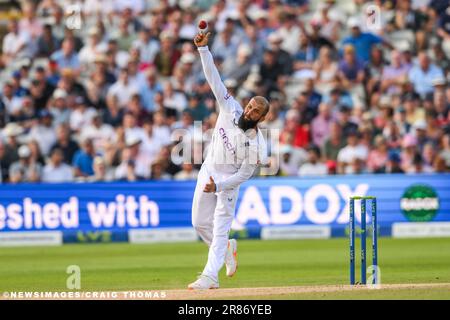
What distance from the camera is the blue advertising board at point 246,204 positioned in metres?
19.5

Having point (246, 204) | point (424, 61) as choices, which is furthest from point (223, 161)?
point (424, 61)

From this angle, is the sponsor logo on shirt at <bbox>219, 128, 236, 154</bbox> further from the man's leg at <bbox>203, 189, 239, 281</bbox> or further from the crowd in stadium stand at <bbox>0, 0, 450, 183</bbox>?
the crowd in stadium stand at <bbox>0, 0, 450, 183</bbox>

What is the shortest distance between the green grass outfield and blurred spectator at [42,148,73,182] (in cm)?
209

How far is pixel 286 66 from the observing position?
2297 cm

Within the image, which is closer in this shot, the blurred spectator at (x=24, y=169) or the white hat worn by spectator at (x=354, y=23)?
the blurred spectator at (x=24, y=169)

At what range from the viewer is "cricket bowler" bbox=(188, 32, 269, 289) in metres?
11.6

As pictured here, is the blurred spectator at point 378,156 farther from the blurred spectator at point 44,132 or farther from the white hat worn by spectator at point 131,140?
the blurred spectator at point 44,132

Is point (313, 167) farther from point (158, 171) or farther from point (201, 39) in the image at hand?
point (201, 39)

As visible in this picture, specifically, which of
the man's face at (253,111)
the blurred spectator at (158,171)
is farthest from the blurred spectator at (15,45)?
the man's face at (253,111)

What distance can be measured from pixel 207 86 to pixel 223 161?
34.2ft

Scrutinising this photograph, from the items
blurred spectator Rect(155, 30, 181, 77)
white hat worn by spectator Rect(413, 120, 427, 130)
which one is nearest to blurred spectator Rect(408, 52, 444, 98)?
white hat worn by spectator Rect(413, 120, 427, 130)

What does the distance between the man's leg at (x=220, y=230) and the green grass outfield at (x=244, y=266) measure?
72 centimetres

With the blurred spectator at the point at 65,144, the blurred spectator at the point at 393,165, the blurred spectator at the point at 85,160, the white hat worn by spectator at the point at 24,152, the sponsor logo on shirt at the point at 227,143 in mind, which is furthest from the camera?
the blurred spectator at the point at 65,144
